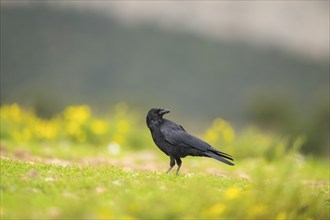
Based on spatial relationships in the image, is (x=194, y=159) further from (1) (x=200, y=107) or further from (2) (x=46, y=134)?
(1) (x=200, y=107)

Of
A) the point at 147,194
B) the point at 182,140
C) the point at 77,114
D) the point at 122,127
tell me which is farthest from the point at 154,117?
the point at 122,127

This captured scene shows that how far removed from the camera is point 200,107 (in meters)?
182

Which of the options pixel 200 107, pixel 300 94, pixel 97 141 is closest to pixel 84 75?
pixel 200 107

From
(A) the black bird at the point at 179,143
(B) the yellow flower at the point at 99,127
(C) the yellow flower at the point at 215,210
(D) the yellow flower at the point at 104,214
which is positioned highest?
(B) the yellow flower at the point at 99,127

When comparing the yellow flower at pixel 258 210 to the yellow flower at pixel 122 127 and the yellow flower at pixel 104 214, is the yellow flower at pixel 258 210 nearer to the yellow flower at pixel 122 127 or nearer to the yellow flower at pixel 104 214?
the yellow flower at pixel 104 214

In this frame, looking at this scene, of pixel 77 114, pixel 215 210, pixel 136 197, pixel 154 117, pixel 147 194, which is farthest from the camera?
pixel 77 114

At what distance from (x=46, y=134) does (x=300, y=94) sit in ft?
565

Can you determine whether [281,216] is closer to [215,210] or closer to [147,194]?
[215,210]

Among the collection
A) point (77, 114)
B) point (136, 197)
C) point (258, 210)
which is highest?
point (77, 114)

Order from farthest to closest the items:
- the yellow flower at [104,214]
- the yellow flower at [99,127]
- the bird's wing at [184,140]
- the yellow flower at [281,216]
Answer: the yellow flower at [99,127] < the bird's wing at [184,140] < the yellow flower at [281,216] < the yellow flower at [104,214]

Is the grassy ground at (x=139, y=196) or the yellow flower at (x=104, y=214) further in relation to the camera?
the grassy ground at (x=139, y=196)

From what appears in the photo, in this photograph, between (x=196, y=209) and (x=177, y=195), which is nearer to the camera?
(x=196, y=209)

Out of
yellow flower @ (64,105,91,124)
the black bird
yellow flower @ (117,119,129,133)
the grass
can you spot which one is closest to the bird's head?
the black bird

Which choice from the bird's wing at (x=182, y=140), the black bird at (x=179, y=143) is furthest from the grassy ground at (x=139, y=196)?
the bird's wing at (x=182, y=140)
